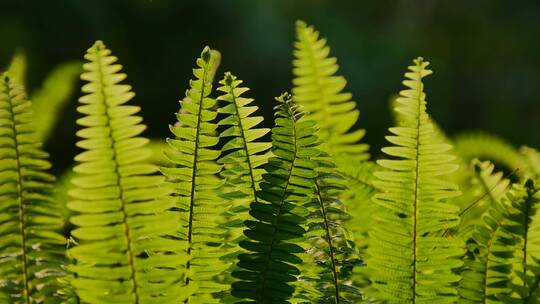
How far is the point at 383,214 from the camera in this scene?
0.74 meters

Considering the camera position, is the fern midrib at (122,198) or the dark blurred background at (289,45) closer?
the fern midrib at (122,198)

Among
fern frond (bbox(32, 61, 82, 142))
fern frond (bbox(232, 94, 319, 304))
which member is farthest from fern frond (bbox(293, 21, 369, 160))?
fern frond (bbox(32, 61, 82, 142))

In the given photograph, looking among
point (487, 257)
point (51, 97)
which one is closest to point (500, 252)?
point (487, 257)

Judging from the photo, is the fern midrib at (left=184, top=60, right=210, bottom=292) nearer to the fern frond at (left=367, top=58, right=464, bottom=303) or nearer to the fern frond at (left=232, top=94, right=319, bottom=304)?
the fern frond at (left=232, top=94, right=319, bottom=304)

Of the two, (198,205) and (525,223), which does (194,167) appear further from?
(525,223)

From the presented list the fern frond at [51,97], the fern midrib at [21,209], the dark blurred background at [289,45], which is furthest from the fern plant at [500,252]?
the dark blurred background at [289,45]

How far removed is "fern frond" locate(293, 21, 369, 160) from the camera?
3.89 ft

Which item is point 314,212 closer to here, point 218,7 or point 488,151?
point 488,151

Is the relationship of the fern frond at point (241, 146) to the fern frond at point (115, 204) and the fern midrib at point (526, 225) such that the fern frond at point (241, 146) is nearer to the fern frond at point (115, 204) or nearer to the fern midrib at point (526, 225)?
the fern frond at point (115, 204)

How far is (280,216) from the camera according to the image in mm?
676

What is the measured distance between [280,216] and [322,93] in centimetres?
56

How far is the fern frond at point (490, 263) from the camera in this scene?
747mm

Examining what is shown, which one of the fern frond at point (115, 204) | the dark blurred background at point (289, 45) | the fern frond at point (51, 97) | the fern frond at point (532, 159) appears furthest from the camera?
the dark blurred background at point (289, 45)

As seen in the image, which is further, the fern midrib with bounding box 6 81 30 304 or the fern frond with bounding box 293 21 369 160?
the fern frond with bounding box 293 21 369 160
